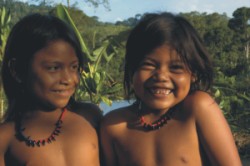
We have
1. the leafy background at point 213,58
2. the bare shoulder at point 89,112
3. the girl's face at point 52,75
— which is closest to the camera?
the girl's face at point 52,75

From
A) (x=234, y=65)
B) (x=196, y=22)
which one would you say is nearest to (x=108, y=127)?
(x=234, y=65)

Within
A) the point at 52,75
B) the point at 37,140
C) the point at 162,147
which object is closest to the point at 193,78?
the point at 162,147

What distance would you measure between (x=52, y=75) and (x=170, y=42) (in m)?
0.47

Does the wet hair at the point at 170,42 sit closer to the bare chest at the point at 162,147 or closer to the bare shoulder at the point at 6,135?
the bare chest at the point at 162,147

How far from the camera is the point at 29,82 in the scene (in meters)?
1.73

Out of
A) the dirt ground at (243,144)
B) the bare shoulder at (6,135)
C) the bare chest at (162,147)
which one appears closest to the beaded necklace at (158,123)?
the bare chest at (162,147)

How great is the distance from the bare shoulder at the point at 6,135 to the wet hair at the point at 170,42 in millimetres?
510

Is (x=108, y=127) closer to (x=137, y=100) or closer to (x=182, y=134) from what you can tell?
(x=137, y=100)

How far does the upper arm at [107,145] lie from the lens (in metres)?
1.72

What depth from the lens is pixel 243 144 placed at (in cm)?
1068

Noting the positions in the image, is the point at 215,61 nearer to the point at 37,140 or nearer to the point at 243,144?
the point at 243,144

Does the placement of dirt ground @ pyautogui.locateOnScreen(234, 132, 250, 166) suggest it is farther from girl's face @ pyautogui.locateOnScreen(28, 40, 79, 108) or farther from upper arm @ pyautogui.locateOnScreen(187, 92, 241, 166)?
girl's face @ pyautogui.locateOnScreen(28, 40, 79, 108)

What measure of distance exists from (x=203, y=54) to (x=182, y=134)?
32cm

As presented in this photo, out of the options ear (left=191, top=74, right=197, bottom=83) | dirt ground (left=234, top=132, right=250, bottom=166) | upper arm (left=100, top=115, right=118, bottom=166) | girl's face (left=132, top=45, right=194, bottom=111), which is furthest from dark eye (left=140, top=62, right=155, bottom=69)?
dirt ground (left=234, top=132, right=250, bottom=166)
